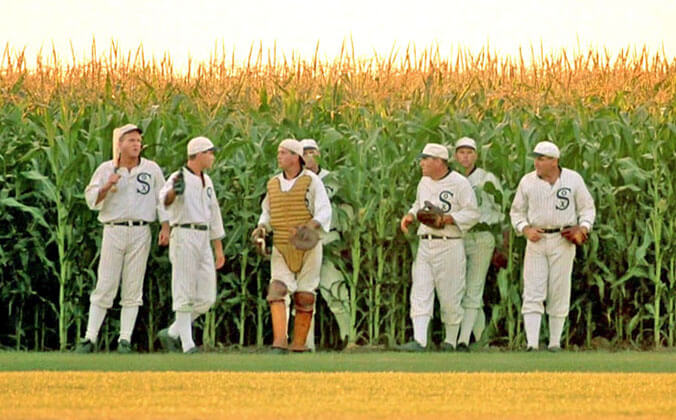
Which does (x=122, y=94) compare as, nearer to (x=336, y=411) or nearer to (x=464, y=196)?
(x=464, y=196)

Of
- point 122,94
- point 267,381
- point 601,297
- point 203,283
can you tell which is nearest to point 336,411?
point 267,381

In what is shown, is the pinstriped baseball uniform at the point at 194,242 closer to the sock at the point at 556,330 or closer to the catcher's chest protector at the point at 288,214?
the catcher's chest protector at the point at 288,214

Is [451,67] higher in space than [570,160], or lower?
higher

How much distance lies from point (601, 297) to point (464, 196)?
2272 mm

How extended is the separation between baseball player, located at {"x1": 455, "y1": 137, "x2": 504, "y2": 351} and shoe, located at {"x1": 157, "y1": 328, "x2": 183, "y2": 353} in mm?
3094

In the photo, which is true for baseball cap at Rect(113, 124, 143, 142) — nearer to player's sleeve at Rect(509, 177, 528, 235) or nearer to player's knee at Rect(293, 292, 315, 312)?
player's knee at Rect(293, 292, 315, 312)

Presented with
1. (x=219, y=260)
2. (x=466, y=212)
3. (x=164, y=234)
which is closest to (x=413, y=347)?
(x=466, y=212)

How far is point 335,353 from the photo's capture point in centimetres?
1733

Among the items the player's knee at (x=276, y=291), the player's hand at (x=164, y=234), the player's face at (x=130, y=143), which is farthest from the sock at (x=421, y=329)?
the player's face at (x=130, y=143)

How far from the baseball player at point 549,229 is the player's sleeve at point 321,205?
210cm

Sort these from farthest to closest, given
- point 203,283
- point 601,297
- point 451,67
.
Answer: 1. point 451,67
2. point 601,297
3. point 203,283

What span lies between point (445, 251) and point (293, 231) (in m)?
1.74

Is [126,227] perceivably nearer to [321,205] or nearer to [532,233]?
[321,205]

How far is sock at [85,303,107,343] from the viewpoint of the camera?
1731cm
